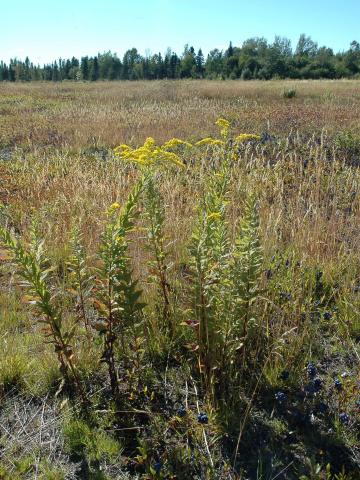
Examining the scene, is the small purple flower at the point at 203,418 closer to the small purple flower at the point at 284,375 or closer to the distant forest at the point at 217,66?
the small purple flower at the point at 284,375

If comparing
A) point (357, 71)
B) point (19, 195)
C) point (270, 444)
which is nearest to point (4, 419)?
point (270, 444)

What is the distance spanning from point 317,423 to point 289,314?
2.23 feet

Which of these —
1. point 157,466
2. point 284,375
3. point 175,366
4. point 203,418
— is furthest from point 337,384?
point 157,466

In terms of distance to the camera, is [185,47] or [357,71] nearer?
[357,71]

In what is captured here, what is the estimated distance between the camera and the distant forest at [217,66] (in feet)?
205

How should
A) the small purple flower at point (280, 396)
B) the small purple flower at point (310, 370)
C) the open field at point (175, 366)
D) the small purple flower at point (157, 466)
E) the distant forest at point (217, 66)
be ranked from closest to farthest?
the small purple flower at point (157, 466) → the open field at point (175, 366) → the small purple flower at point (280, 396) → the small purple flower at point (310, 370) → the distant forest at point (217, 66)

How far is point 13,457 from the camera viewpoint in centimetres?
187

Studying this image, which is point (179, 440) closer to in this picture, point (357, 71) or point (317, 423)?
point (317, 423)

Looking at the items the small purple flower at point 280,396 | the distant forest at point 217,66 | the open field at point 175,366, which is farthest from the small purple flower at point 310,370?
the distant forest at point 217,66

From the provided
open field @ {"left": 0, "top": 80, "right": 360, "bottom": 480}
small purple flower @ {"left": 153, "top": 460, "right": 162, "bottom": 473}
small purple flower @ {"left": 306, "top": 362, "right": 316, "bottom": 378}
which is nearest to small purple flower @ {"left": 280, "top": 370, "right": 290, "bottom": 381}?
open field @ {"left": 0, "top": 80, "right": 360, "bottom": 480}

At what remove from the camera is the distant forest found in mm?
62625

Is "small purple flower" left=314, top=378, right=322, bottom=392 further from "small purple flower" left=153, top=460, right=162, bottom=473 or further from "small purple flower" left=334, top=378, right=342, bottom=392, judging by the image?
"small purple flower" left=153, top=460, right=162, bottom=473

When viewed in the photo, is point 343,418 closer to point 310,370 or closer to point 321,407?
point 321,407

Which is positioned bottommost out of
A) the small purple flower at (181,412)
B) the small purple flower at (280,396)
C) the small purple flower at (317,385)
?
the small purple flower at (181,412)
